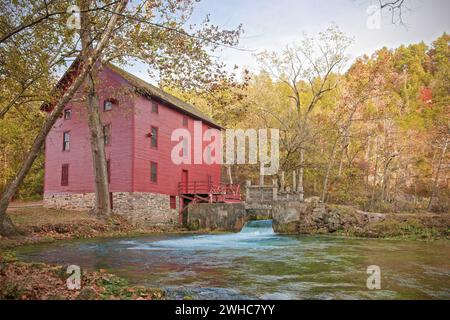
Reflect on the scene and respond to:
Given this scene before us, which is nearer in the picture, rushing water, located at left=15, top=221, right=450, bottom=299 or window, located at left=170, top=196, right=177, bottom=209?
rushing water, located at left=15, top=221, right=450, bottom=299

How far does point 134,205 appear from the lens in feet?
73.2

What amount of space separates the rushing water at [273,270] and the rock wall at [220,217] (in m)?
10.2

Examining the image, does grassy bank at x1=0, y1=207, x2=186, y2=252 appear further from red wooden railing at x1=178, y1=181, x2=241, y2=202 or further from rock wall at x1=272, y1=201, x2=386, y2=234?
rock wall at x1=272, y1=201, x2=386, y2=234

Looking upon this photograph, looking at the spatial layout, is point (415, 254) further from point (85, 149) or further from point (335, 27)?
point (85, 149)

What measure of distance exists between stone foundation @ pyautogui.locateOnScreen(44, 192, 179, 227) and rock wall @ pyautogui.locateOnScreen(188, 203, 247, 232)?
105 inches

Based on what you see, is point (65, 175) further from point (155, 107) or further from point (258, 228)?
point (258, 228)

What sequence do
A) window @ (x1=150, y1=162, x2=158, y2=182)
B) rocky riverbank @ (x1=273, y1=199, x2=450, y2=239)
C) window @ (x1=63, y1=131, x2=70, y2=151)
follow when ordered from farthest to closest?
window @ (x1=63, y1=131, x2=70, y2=151) → window @ (x1=150, y1=162, x2=158, y2=182) → rocky riverbank @ (x1=273, y1=199, x2=450, y2=239)

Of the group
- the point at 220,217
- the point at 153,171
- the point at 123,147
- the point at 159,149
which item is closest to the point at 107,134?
the point at 123,147

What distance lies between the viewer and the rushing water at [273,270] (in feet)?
20.0

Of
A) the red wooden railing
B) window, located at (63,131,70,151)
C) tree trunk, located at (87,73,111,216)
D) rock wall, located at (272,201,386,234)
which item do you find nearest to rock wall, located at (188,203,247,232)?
the red wooden railing

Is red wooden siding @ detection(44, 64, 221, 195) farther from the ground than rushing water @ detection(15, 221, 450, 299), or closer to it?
farther from the ground

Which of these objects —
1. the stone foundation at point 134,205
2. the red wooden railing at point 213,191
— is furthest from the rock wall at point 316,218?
the stone foundation at point 134,205

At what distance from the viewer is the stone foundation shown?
22.3 meters
